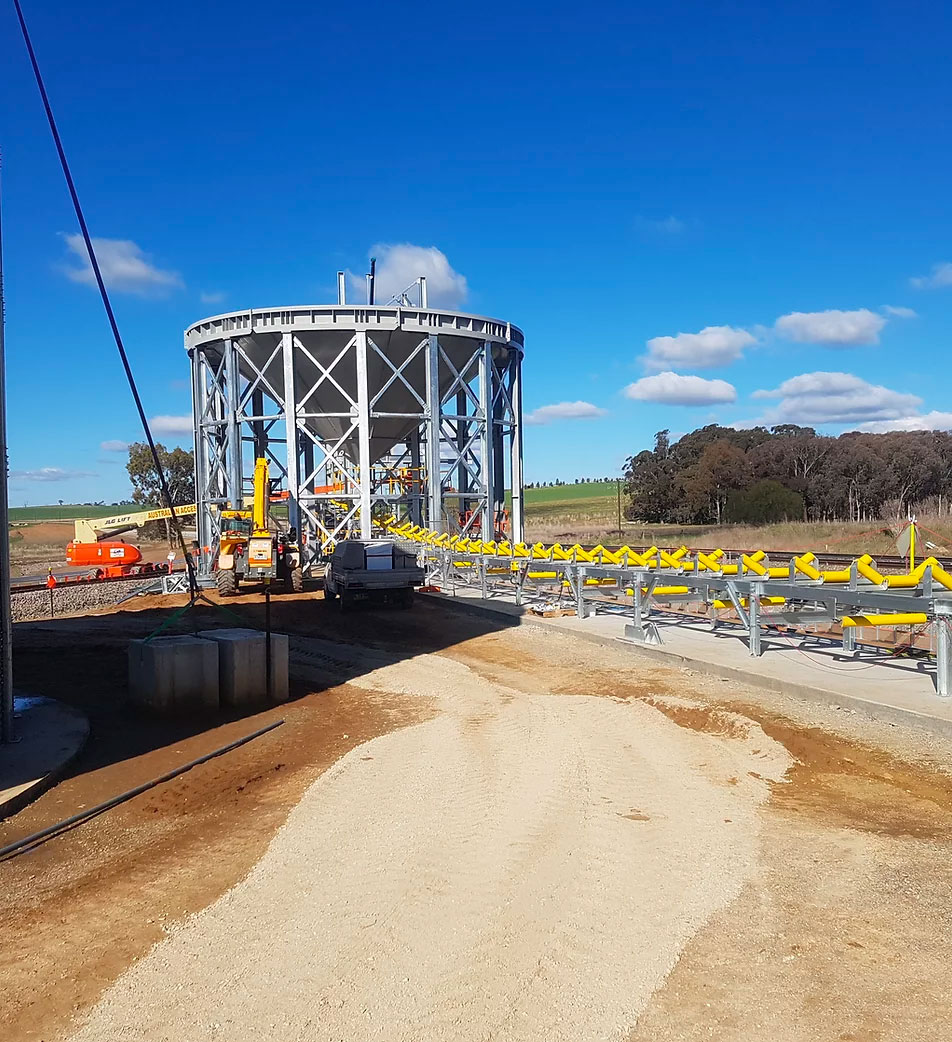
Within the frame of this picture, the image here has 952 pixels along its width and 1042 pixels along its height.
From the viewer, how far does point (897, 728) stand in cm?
834

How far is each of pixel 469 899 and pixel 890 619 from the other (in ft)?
23.3

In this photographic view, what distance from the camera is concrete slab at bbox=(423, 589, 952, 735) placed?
8.81 metres

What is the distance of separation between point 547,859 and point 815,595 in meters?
6.56

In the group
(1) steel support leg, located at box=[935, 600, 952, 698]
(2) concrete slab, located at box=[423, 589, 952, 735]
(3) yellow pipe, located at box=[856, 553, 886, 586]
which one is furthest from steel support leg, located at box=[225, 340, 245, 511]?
(1) steel support leg, located at box=[935, 600, 952, 698]

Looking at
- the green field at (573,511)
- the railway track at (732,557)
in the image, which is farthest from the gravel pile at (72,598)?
the green field at (573,511)

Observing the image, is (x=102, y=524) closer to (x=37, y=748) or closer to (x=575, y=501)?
(x=37, y=748)

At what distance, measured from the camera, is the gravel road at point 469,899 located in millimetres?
3721

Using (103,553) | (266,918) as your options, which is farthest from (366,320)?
(266,918)

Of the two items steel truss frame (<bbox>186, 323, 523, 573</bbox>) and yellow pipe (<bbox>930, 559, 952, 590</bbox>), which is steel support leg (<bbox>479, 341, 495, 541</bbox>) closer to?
steel truss frame (<bbox>186, 323, 523, 573</bbox>)

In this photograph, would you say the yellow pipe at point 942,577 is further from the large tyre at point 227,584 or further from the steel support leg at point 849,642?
the large tyre at point 227,584

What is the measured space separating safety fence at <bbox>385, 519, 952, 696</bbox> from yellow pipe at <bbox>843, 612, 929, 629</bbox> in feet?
0.04

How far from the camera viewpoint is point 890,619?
9828mm

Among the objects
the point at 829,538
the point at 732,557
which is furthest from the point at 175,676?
the point at 829,538

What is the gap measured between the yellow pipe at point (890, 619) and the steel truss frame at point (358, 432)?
23144 millimetres
